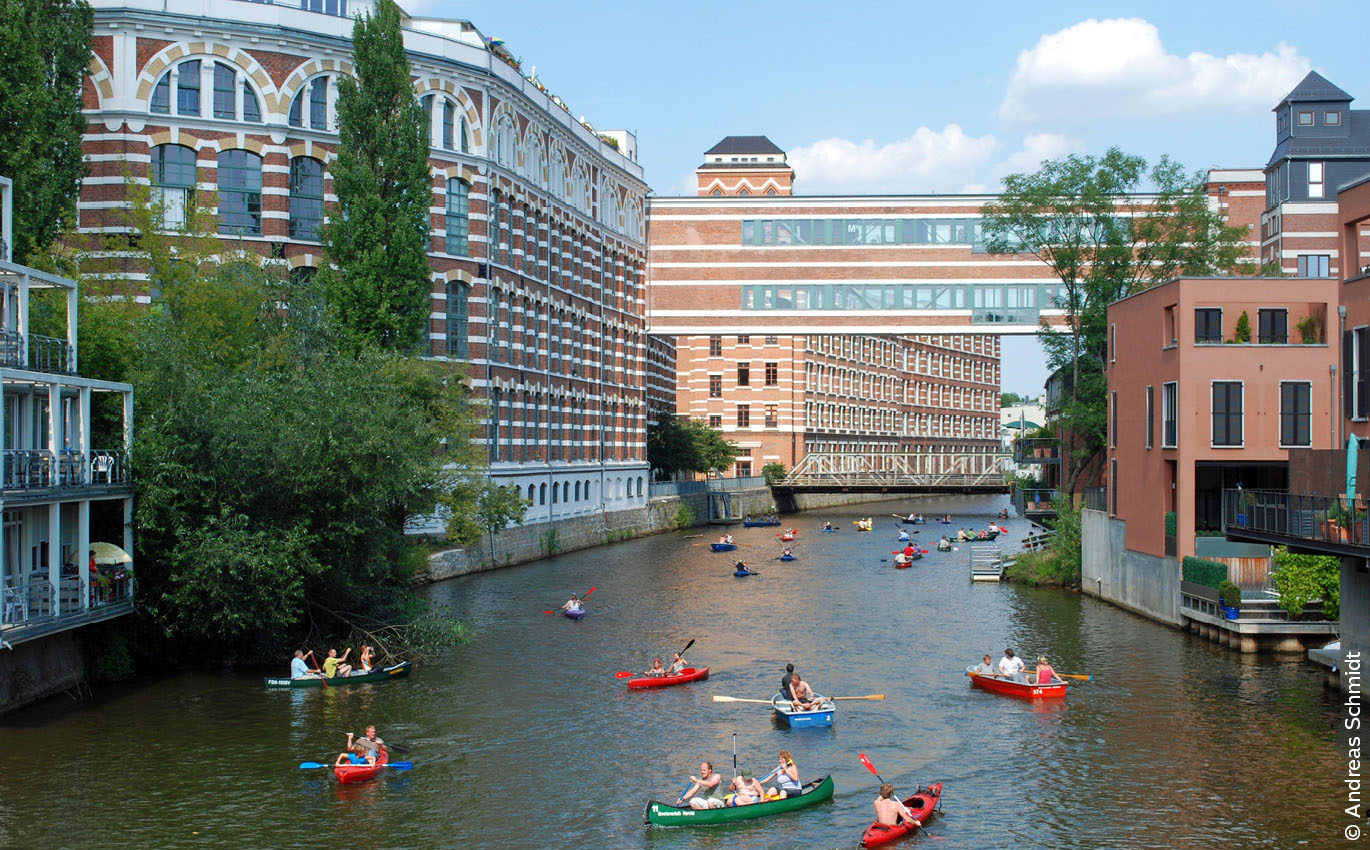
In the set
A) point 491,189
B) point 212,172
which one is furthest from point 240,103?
point 491,189

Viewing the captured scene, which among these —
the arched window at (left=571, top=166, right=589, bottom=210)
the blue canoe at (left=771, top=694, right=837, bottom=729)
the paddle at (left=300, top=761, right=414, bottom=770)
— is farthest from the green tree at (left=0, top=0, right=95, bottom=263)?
the arched window at (left=571, top=166, right=589, bottom=210)

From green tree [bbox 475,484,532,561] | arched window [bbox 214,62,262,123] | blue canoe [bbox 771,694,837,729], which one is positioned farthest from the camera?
arched window [bbox 214,62,262,123]

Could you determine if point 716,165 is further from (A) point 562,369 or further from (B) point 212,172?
(B) point 212,172

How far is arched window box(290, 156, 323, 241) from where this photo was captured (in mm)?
60500

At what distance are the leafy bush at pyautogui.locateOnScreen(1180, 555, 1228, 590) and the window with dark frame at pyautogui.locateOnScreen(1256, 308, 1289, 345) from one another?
845 centimetres

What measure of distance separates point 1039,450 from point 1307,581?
138 ft

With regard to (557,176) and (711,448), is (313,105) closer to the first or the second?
(557,176)

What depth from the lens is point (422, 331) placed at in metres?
54.7

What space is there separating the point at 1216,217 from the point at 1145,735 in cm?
4303

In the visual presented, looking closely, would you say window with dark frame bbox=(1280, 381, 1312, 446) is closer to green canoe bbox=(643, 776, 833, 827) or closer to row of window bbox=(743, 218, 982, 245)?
green canoe bbox=(643, 776, 833, 827)

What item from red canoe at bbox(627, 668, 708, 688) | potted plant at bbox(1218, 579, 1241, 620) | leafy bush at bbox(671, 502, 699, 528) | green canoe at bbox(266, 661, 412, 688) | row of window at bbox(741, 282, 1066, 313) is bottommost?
red canoe at bbox(627, 668, 708, 688)

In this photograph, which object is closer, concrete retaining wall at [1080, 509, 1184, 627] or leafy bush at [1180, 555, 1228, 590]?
leafy bush at [1180, 555, 1228, 590]

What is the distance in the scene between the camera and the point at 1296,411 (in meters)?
44.3

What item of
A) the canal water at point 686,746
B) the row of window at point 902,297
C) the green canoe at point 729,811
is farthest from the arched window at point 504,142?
the green canoe at point 729,811
